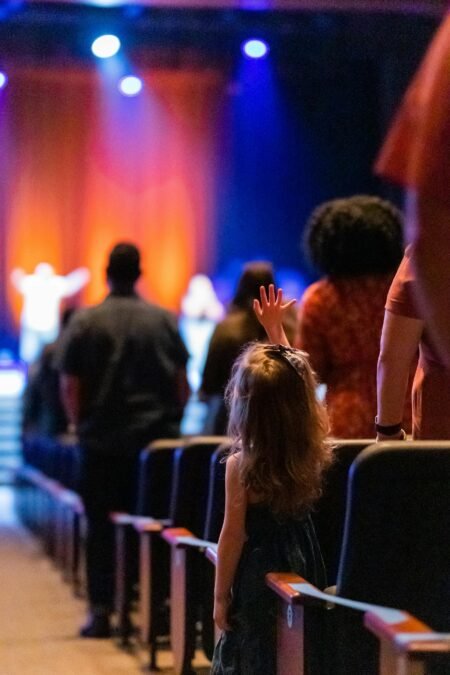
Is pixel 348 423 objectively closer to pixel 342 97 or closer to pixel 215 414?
pixel 215 414

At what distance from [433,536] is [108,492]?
9.08 ft

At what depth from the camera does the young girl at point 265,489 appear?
2.57m

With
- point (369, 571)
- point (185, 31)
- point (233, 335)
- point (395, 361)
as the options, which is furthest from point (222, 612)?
point (185, 31)

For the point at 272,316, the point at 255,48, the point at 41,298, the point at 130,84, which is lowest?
the point at 272,316

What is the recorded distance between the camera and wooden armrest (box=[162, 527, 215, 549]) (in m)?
3.21

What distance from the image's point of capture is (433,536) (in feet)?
7.20

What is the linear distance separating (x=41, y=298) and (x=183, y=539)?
1020 centimetres

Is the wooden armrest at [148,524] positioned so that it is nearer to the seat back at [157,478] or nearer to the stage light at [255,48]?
the seat back at [157,478]

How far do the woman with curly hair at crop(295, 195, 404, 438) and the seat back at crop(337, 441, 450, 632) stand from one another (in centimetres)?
132

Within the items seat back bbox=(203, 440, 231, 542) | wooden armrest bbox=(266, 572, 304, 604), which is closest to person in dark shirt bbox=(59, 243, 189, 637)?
seat back bbox=(203, 440, 231, 542)

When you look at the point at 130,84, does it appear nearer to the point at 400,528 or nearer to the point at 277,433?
the point at 277,433

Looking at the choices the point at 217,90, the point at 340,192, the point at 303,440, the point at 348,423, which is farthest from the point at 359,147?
the point at 303,440

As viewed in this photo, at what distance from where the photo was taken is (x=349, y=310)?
3.55m

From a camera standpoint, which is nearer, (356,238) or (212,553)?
(212,553)
